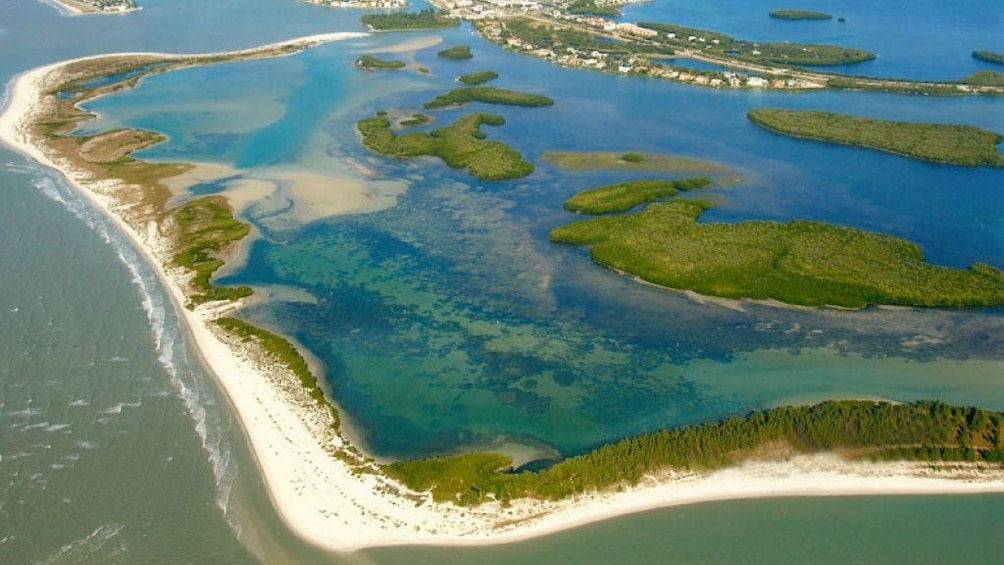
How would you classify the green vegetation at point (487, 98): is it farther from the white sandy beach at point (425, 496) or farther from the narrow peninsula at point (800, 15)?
the narrow peninsula at point (800, 15)

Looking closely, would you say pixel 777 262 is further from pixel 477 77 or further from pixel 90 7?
pixel 90 7

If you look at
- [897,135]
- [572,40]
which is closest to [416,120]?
[572,40]

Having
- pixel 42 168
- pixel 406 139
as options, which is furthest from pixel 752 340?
pixel 42 168

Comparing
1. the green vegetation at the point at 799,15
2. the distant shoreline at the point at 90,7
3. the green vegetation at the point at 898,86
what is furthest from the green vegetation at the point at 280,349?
the green vegetation at the point at 799,15

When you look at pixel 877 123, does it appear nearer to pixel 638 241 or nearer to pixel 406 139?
pixel 638 241

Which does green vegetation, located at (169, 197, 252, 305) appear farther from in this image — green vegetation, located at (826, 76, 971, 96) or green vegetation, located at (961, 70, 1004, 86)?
green vegetation, located at (961, 70, 1004, 86)

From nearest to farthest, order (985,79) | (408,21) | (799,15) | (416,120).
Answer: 1. (416,120)
2. (985,79)
3. (408,21)
4. (799,15)
